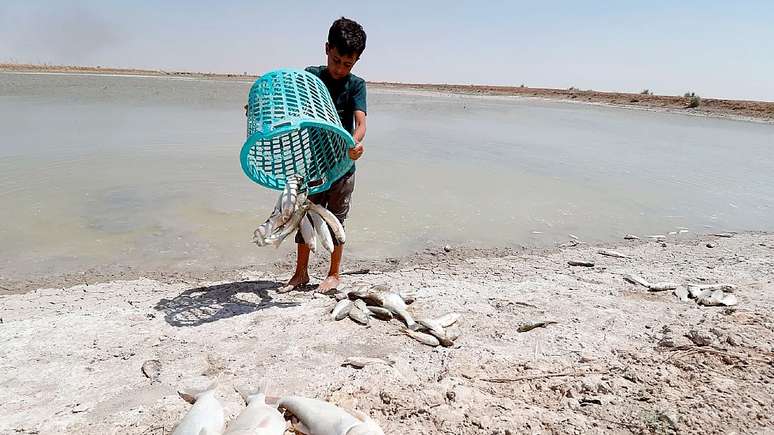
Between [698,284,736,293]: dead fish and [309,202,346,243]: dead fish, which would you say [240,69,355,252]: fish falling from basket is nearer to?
[309,202,346,243]: dead fish

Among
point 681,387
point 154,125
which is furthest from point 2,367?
point 154,125

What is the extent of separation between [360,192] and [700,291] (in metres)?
4.63

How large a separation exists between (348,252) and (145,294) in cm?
206

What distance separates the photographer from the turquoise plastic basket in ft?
10.6

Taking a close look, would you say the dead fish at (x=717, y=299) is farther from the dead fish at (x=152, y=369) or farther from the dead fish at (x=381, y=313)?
the dead fish at (x=152, y=369)

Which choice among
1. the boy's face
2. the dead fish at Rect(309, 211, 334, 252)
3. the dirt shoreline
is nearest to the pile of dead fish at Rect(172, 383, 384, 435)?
the dirt shoreline

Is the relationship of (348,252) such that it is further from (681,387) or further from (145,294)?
(681,387)

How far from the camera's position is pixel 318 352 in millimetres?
3117

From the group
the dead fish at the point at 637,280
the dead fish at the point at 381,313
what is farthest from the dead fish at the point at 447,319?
the dead fish at the point at 637,280

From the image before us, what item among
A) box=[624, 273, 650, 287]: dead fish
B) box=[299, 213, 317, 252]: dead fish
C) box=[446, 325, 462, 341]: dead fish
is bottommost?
box=[446, 325, 462, 341]: dead fish

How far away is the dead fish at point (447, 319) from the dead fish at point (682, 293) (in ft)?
6.74

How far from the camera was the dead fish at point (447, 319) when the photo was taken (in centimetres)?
356

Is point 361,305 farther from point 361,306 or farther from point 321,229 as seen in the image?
point 321,229

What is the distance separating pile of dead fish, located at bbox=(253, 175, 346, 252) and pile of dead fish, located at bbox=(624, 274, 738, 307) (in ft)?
9.18
